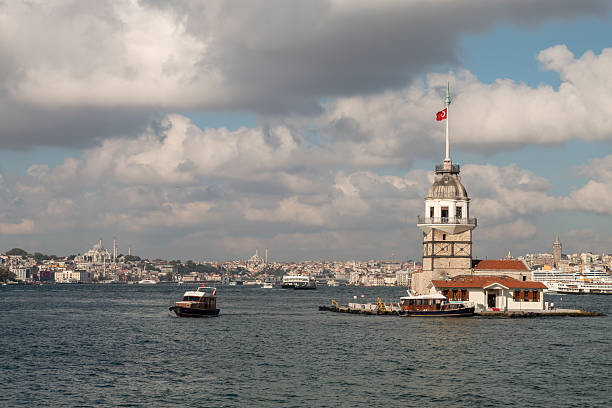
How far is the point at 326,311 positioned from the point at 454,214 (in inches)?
933

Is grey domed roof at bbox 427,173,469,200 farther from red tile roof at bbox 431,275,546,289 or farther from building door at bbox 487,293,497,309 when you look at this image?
building door at bbox 487,293,497,309

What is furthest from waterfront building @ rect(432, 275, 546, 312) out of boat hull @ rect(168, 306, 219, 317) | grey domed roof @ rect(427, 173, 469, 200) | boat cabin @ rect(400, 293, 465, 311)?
boat hull @ rect(168, 306, 219, 317)

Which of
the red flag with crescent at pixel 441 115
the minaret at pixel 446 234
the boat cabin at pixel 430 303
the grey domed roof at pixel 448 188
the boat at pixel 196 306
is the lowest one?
the boat at pixel 196 306

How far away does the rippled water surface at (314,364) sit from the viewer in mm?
40969

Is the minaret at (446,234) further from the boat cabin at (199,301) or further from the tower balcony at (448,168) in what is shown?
the boat cabin at (199,301)

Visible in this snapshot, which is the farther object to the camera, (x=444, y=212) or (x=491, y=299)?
(x=444, y=212)

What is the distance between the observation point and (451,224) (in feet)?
333

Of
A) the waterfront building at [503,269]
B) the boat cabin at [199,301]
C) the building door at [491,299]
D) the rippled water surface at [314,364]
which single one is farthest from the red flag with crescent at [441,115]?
the boat cabin at [199,301]

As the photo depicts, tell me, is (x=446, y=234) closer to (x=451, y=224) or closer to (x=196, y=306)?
(x=451, y=224)

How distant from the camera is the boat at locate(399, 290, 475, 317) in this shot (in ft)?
289

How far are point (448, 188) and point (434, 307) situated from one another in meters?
20.3

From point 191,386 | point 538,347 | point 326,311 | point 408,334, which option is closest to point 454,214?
point 326,311

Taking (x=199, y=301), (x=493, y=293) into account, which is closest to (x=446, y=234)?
(x=493, y=293)

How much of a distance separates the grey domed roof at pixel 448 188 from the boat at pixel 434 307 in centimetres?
1673
